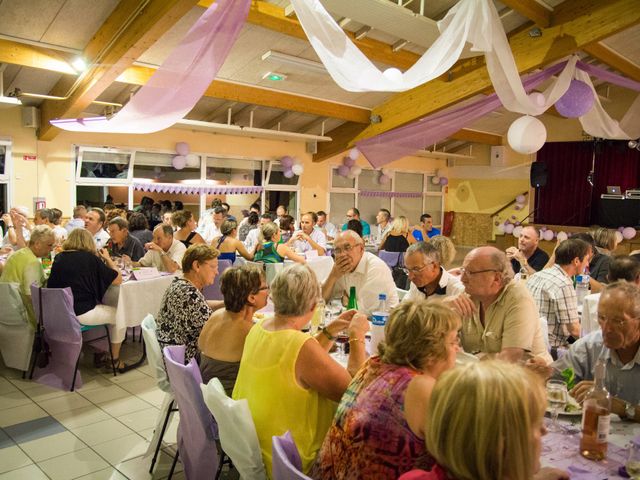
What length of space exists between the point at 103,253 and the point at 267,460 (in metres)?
3.61

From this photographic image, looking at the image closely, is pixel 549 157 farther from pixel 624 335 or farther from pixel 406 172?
pixel 624 335

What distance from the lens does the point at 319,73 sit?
747 cm

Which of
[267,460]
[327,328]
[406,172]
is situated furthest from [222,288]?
[406,172]

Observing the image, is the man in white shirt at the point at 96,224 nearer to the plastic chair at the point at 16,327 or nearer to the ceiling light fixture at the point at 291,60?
the plastic chair at the point at 16,327

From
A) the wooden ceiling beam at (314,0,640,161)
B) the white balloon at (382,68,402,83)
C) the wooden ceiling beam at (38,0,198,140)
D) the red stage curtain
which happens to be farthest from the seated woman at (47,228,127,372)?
the red stage curtain

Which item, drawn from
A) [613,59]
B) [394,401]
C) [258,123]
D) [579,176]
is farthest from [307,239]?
[579,176]

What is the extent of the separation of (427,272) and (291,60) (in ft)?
14.6

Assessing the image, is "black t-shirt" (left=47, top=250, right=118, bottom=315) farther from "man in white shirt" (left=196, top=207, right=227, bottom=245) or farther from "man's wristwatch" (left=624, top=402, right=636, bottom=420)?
"man's wristwatch" (left=624, top=402, right=636, bottom=420)

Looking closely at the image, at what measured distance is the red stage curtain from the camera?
11938 millimetres

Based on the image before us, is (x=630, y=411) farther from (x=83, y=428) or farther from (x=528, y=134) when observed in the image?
(x=528, y=134)

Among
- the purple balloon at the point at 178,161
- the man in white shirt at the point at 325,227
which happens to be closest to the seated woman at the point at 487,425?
the man in white shirt at the point at 325,227

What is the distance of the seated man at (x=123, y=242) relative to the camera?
5529 millimetres

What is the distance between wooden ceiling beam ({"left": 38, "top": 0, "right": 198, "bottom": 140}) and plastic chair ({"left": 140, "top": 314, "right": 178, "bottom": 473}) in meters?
2.80

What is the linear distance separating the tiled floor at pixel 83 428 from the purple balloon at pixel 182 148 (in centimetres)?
506
